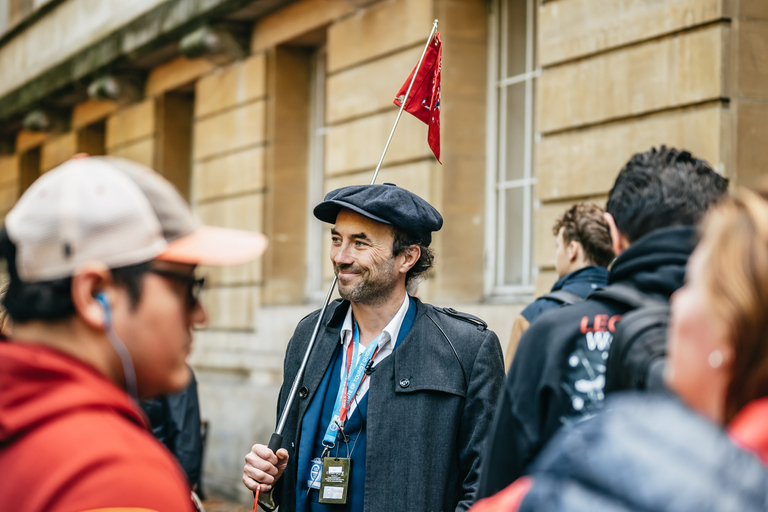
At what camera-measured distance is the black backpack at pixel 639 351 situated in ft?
5.19

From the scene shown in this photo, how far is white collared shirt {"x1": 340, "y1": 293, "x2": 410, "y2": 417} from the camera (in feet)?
10.4

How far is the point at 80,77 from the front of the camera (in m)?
12.4

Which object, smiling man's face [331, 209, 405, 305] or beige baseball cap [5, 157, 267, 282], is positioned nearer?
beige baseball cap [5, 157, 267, 282]

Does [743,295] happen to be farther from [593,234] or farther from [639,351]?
[593,234]

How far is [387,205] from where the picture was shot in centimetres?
334

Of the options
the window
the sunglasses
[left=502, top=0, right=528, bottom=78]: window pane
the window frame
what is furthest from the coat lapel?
the window frame

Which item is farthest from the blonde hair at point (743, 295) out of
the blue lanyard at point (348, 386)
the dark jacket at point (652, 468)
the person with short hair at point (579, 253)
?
the person with short hair at point (579, 253)

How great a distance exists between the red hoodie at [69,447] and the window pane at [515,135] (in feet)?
19.2

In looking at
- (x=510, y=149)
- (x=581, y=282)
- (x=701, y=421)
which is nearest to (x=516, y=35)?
(x=510, y=149)

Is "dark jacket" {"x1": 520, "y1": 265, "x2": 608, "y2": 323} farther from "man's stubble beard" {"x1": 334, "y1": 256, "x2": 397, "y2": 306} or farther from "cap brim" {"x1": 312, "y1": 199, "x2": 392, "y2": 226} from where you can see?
"cap brim" {"x1": 312, "y1": 199, "x2": 392, "y2": 226}

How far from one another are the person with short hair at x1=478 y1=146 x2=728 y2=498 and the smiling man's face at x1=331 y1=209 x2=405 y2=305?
1.38 metres

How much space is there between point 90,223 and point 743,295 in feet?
3.28

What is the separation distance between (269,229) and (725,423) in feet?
27.2

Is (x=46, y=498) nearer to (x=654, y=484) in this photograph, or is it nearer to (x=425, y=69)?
(x=654, y=484)
